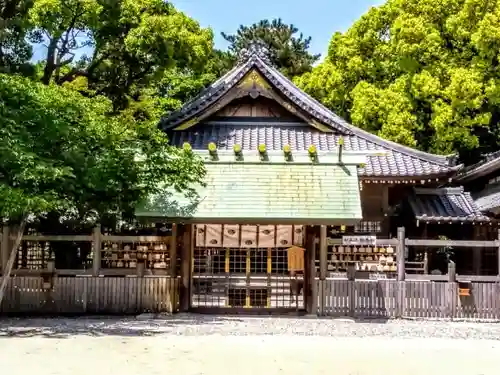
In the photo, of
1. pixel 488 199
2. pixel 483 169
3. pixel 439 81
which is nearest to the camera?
pixel 488 199

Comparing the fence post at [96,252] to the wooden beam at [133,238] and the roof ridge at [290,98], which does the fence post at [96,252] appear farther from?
the roof ridge at [290,98]

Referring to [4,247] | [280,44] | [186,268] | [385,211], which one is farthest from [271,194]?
[280,44]

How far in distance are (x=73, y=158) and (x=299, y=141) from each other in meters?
9.49

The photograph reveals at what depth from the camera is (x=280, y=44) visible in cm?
4547

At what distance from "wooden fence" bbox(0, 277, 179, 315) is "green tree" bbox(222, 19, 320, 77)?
96.2ft

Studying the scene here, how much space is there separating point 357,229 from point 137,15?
29.3 feet

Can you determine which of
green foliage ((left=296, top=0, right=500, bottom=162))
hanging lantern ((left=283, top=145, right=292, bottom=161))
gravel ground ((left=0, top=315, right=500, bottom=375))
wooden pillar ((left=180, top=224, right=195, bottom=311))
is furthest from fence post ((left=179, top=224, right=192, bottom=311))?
green foliage ((left=296, top=0, right=500, bottom=162))

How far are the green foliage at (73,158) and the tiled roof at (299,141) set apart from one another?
213 inches

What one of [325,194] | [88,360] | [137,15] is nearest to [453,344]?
[325,194]

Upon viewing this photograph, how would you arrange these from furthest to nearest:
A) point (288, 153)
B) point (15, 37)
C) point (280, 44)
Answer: point (280, 44) → point (15, 37) → point (288, 153)

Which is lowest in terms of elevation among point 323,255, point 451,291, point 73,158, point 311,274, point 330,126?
point 451,291

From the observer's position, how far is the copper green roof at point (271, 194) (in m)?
15.5

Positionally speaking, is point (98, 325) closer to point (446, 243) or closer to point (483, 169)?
point (446, 243)

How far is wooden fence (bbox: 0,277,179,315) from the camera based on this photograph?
1597 centimetres
